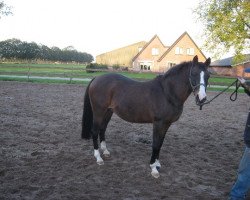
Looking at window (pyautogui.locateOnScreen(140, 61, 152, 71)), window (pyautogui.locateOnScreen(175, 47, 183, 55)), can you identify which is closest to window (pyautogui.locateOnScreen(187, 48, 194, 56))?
window (pyautogui.locateOnScreen(175, 47, 183, 55))

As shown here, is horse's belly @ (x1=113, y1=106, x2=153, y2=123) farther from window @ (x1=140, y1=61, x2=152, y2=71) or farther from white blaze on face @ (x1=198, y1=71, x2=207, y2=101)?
window @ (x1=140, y1=61, x2=152, y2=71)

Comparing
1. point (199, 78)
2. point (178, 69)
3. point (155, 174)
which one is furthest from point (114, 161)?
point (199, 78)

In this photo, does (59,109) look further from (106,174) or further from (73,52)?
(73,52)

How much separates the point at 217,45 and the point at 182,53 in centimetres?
1366

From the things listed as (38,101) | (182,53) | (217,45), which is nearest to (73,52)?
(182,53)

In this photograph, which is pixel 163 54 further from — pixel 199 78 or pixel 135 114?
pixel 199 78

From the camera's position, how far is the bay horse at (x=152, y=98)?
14.3ft

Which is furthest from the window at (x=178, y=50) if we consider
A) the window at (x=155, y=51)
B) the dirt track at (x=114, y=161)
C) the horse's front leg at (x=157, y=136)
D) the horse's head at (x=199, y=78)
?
the horse's head at (x=199, y=78)

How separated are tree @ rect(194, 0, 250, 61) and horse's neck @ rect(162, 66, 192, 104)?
2467 cm

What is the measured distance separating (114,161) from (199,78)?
7.42 ft

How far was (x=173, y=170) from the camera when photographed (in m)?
4.84

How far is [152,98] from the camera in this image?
15.9ft

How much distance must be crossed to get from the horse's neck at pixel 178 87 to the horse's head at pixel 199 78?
0.21 metres

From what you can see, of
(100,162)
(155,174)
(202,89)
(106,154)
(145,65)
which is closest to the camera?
(202,89)
